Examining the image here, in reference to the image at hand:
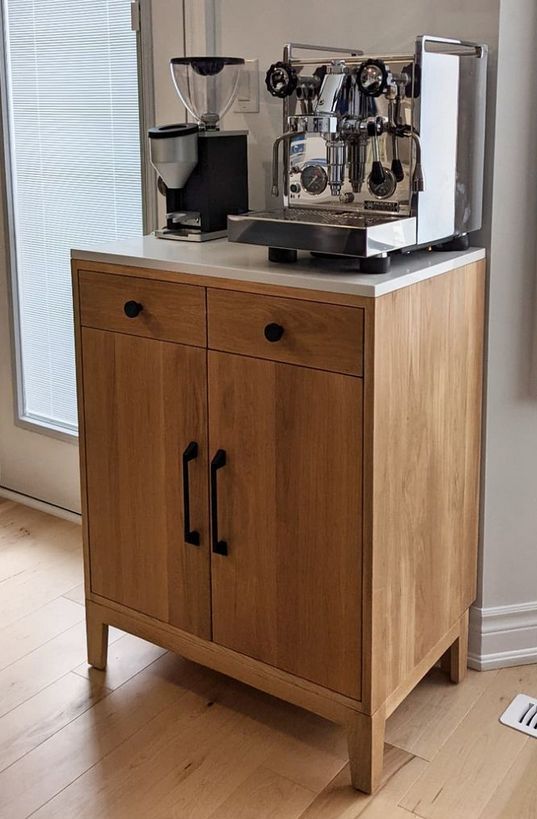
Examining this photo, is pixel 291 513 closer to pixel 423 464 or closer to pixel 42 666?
pixel 423 464

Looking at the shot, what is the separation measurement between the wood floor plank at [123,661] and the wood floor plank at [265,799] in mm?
459

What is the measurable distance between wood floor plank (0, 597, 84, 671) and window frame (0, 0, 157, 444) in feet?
1.91

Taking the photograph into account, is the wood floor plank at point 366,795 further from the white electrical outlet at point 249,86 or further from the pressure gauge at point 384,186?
the white electrical outlet at point 249,86

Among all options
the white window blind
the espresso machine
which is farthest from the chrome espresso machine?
the white window blind

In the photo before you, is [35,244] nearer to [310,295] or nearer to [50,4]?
[50,4]

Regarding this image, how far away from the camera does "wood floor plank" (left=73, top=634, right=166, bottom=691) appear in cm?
Answer: 234

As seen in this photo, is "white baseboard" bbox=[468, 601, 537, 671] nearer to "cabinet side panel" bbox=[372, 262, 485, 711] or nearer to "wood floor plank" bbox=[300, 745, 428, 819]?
"cabinet side panel" bbox=[372, 262, 485, 711]

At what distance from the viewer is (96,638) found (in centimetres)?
236

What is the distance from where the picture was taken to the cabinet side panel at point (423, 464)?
A: 6.02 feet

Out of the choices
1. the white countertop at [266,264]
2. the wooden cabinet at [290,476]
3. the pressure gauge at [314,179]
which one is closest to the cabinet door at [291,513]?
the wooden cabinet at [290,476]

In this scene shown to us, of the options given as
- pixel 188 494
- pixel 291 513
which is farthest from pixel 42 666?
pixel 291 513

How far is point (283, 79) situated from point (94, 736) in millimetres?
1376

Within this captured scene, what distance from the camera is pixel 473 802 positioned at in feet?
6.33

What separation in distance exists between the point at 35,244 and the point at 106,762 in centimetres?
161
